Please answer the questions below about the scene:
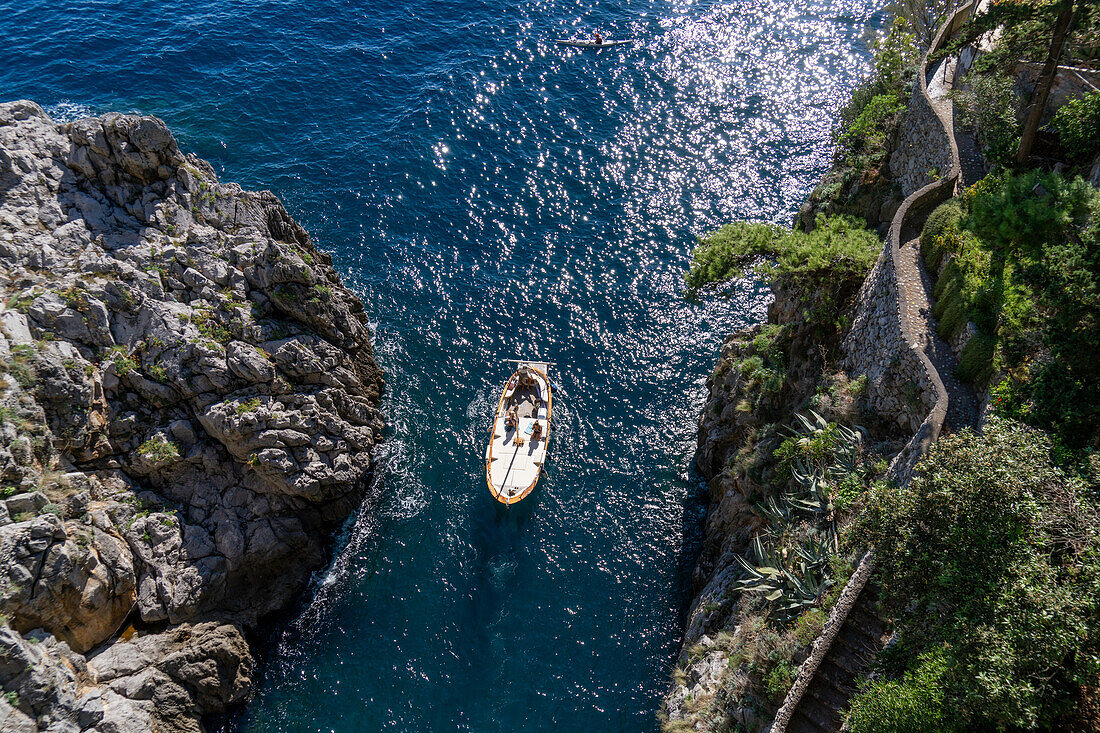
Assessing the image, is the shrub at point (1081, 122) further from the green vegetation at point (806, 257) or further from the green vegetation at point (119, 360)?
the green vegetation at point (119, 360)

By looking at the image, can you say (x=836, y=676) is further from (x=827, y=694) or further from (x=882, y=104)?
(x=882, y=104)

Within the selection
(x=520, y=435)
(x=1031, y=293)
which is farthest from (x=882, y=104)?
(x=520, y=435)

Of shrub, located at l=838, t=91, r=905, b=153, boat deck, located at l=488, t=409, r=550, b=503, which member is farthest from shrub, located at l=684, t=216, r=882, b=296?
boat deck, located at l=488, t=409, r=550, b=503

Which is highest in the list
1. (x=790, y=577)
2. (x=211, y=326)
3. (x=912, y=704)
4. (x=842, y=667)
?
(x=912, y=704)

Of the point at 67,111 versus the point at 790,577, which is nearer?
the point at 790,577

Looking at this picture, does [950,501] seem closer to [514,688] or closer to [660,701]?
[660,701]

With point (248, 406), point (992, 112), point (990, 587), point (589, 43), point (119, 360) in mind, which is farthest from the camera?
point (589, 43)

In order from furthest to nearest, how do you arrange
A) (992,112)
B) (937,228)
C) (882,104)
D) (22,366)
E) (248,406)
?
(882,104) → (248,406) → (992,112) → (22,366) → (937,228)
